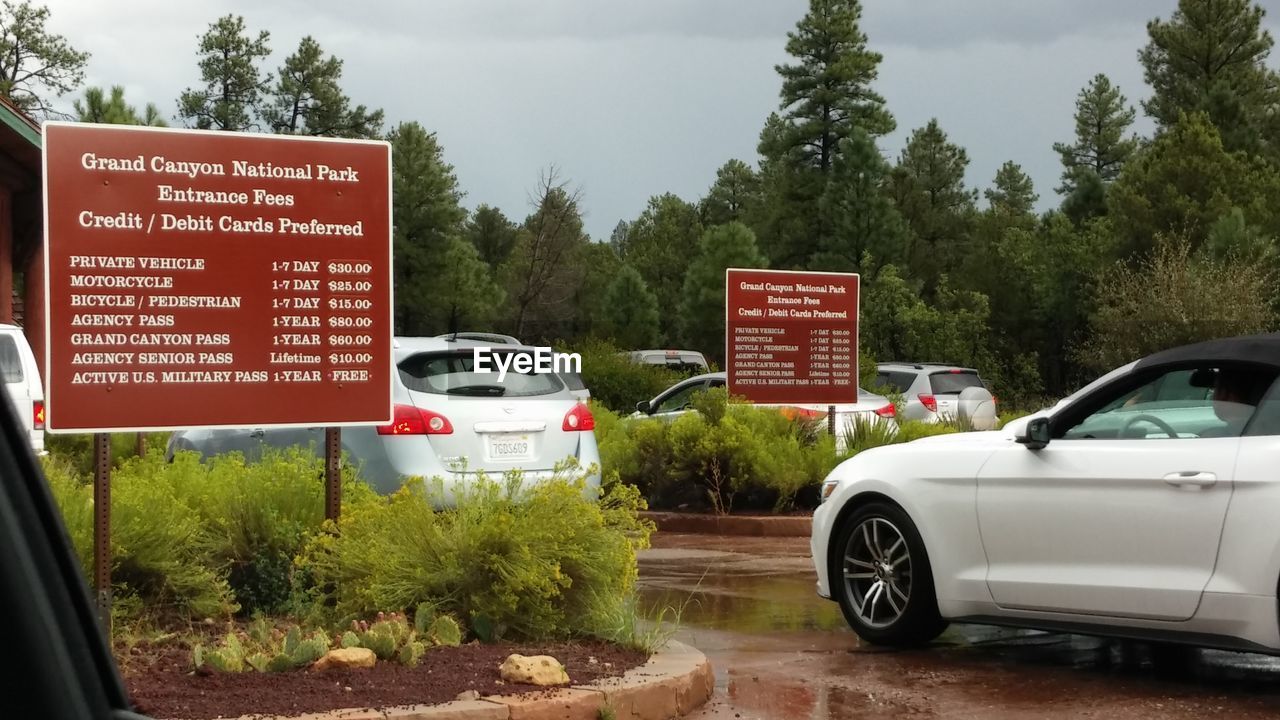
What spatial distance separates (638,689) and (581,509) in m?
1.40

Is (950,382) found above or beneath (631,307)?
beneath

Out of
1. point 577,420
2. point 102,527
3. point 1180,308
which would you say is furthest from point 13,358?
point 1180,308

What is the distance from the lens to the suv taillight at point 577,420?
1180cm

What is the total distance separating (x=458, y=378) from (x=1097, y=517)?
17.8 feet

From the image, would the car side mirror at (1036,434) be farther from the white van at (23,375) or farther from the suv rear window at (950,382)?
the suv rear window at (950,382)

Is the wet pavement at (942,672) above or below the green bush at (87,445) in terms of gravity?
below

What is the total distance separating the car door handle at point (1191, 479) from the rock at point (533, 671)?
2.86 m

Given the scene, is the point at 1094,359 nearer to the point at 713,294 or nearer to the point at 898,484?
the point at 713,294

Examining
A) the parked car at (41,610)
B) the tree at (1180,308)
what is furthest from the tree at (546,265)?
the parked car at (41,610)

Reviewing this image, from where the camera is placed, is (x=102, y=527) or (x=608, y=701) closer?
(x=608, y=701)

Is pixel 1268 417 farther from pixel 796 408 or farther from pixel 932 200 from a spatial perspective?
pixel 932 200

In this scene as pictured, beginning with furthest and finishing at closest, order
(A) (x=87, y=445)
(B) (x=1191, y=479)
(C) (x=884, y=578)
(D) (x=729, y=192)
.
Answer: (D) (x=729, y=192) < (A) (x=87, y=445) < (C) (x=884, y=578) < (B) (x=1191, y=479)

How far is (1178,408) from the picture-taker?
7.59 metres

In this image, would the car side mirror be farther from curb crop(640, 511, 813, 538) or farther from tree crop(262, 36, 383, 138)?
tree crop(262, 36, 383, 138)
